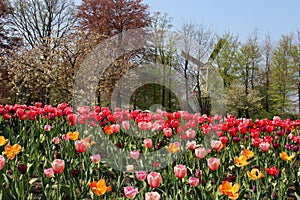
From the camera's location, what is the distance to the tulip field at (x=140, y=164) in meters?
1.96

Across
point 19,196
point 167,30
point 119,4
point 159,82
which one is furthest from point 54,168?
point 119,4

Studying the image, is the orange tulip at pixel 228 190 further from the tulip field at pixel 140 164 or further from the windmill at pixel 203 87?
the windmill at pixel 203 87

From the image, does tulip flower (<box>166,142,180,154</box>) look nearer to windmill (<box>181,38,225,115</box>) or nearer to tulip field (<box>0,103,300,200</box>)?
tulip field (<box>0,103,300,200</box>)

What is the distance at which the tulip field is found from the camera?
1963 mm

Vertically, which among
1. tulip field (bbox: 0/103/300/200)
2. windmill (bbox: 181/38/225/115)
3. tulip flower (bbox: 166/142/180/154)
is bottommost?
tulip field (bbox: 0/103/300/200)

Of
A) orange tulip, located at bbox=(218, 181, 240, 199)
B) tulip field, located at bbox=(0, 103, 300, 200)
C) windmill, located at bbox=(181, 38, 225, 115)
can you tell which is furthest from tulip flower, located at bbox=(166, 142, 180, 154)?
windmill, located at bbox=(181, 38, 225, 115)

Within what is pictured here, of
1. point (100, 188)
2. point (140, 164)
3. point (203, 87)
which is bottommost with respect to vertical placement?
point (140, 164)

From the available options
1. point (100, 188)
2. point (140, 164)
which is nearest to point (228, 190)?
point (100, 188)

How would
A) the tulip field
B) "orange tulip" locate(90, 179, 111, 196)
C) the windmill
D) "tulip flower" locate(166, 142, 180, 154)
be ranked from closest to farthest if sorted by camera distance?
1. "orange tulip" locate(90, 179, 111, 196)
2. the tulip field
3. "tulip flower" locate(166, 142, 180, 154)
4. the windmill

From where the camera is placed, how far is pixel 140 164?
292 centimetres

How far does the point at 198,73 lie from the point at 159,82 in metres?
2.54

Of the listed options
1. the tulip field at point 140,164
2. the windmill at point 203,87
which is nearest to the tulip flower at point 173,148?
the tulip field at point 140,164

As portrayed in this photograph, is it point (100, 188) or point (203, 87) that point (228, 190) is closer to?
point (100, 188)

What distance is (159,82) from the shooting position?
1653 cm
